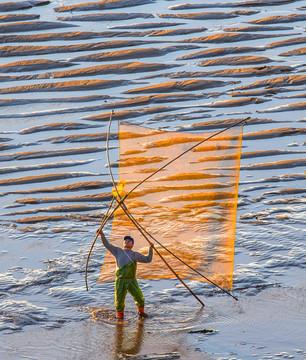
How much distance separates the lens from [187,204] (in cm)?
768

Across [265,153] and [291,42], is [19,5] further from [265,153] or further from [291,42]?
[265,153]

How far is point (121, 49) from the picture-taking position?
45.8ft

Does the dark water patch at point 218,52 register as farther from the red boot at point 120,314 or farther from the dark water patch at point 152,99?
the red boot at point 120,314

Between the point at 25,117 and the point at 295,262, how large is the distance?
565 centimetres

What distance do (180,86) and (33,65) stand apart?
8.99 feet

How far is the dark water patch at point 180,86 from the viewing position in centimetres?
1279

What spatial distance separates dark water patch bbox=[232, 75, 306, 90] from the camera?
13008mm

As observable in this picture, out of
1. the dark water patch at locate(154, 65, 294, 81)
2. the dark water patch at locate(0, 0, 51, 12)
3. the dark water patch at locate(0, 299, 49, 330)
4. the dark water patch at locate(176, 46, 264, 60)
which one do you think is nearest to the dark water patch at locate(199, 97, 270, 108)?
the dark water patch at locate(154, 65, 294, 81)

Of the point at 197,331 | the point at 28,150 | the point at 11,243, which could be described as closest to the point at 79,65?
the point at 28,150

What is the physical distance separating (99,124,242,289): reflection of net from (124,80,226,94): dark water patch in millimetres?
4924

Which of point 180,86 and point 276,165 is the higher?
point 180,86

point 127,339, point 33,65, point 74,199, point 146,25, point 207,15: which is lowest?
point 127,339

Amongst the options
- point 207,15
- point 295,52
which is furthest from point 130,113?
point 207,15

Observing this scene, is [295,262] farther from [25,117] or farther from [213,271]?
[25,117]
